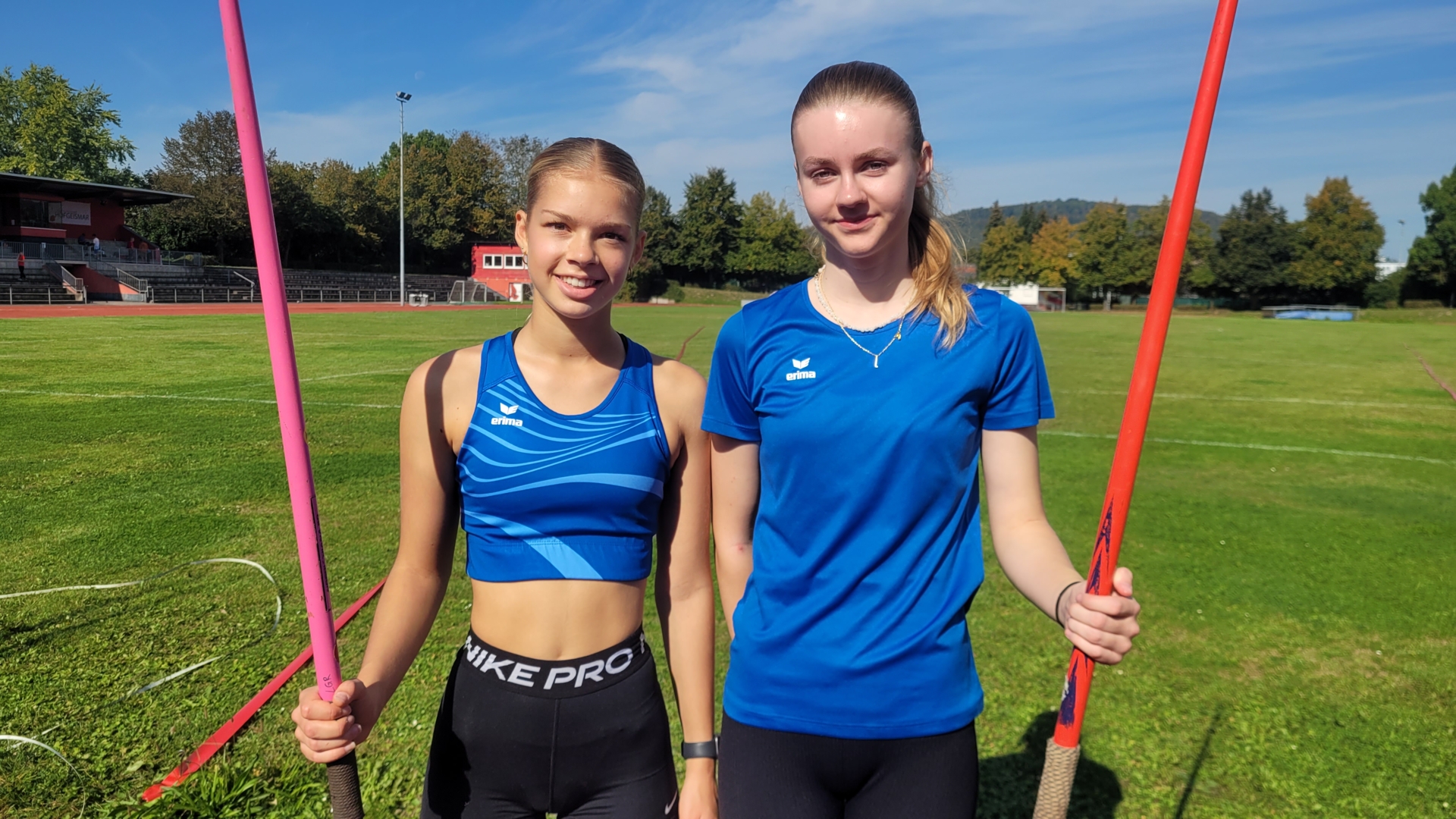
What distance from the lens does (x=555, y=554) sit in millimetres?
2107

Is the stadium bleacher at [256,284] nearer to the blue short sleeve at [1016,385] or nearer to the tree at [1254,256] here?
the blue short sleeve at [1016,385]

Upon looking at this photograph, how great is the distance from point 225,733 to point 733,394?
3.26 metres

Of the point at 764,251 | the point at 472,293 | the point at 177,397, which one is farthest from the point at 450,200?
the point at 177,397

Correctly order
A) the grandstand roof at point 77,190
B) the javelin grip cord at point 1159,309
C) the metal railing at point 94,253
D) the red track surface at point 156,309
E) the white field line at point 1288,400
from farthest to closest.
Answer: the grandstand roof at point 77,190 < the metal railing at point 94,253 < the red track surface at point 156,309 < the white field line at point 1288,400 < the javelin grip cord at point 1159,309

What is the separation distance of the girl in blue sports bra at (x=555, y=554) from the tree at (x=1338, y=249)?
84337 mm

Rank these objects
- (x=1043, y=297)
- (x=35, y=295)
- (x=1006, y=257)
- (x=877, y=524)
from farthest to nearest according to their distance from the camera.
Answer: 1. (x=1006, y=257)
2. (x=1043, y=297)
3. (x=35, y=295)
4. (x=877, y=524)

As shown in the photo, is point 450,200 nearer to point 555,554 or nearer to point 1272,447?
point 1272,447

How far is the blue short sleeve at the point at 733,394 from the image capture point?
6.74ft

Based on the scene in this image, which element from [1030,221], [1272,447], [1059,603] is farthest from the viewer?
[1030,221]

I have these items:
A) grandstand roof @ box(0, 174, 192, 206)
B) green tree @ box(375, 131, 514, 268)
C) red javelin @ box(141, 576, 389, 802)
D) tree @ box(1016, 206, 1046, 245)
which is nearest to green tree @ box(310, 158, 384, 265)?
green tree @ box(375, 131, 514, 268)

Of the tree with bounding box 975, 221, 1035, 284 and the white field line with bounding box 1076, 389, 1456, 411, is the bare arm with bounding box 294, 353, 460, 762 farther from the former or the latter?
the tree with bounding box 975, 221, 1035, 284

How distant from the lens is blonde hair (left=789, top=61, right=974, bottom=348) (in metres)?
1.92

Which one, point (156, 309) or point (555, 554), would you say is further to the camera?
point (156, 309)

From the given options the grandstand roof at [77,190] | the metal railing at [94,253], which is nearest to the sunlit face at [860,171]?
the metal railing at [94,253]
